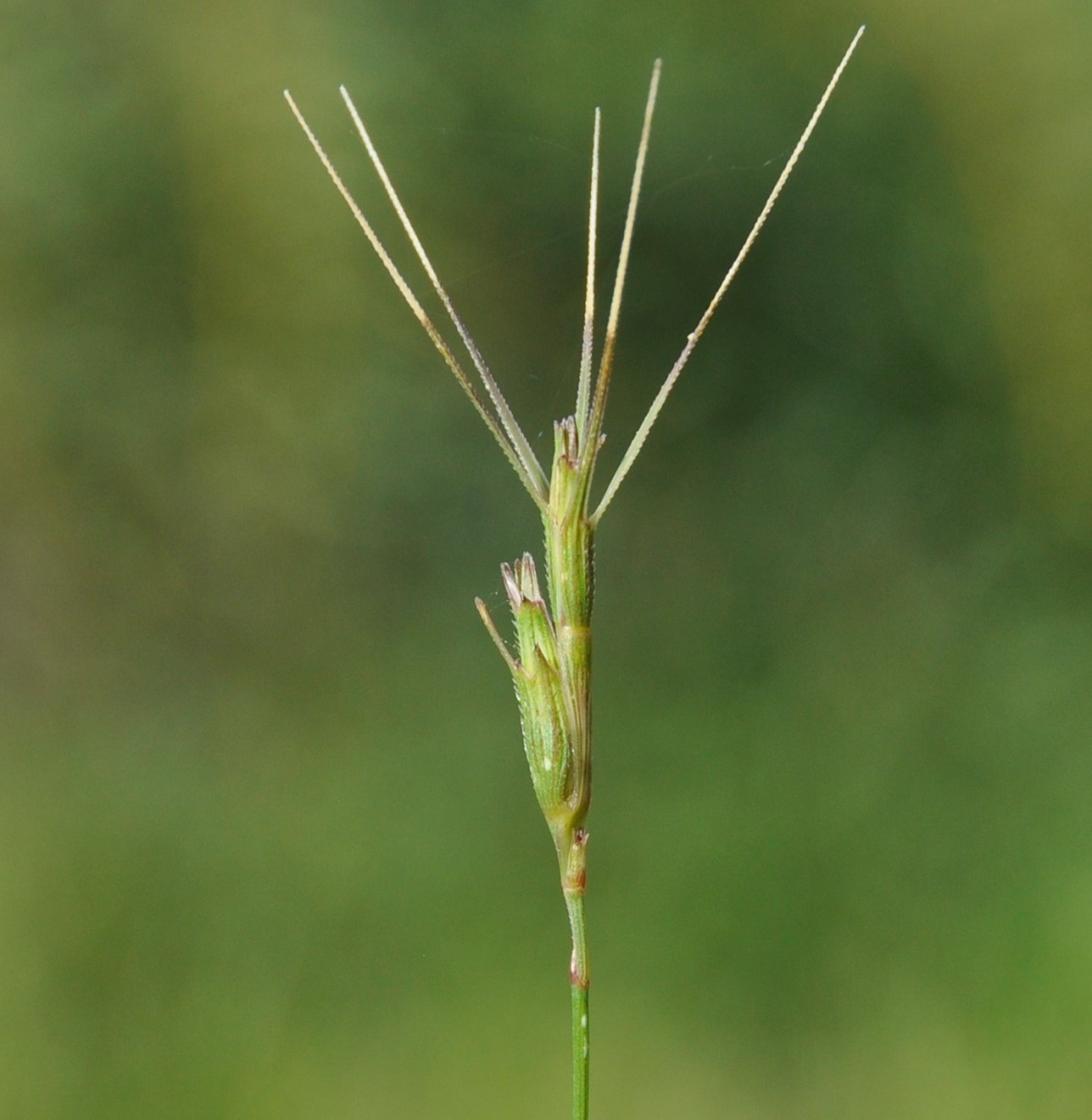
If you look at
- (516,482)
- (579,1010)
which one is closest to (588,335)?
(579,1010)

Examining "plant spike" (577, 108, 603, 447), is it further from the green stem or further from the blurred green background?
the blurred green background

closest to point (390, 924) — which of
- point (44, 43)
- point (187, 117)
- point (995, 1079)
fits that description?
Answer: point (995, 1079)

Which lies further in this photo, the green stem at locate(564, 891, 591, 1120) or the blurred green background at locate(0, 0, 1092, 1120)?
the blurred green background at locate(0, 0, 1092, 1120)

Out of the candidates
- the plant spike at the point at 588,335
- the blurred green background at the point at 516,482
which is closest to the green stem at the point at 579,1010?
the plant spike at the point at 588,335

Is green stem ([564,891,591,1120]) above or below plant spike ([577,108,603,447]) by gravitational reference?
below

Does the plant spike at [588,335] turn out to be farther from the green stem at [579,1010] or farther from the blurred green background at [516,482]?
the blurred green background at [516,482]

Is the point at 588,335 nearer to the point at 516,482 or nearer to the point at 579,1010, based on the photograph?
the point at 579,1010

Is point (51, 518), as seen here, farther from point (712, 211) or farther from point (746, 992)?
point (746, 992)

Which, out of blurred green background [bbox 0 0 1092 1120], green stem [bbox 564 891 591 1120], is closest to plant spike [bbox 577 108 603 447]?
green stem [bbox 564 891 591 1120]
